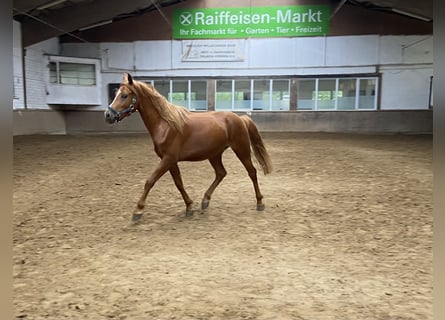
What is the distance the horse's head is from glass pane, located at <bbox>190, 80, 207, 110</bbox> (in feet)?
45.0

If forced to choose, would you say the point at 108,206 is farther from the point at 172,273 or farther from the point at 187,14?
the point at 187,14

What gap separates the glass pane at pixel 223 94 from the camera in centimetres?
1727

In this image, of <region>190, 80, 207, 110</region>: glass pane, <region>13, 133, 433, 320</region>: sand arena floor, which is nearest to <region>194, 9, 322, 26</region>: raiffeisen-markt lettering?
<region>190, 80, 207, 110</region>: glass pane

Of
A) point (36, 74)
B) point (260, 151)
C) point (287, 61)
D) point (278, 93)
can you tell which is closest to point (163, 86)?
point (36, 74)

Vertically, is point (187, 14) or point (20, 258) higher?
point (187, 14)

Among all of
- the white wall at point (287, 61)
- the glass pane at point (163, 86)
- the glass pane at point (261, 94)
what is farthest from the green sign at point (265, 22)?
the glass pane at point (163, 86)

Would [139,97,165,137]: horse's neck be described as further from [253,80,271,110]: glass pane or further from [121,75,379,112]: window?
[253,80,271,110]: glass pane

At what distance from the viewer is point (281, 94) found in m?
17.0

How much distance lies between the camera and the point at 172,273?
105 inches

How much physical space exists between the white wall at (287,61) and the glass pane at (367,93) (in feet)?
1.48

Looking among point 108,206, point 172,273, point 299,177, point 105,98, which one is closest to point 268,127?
point 105,98

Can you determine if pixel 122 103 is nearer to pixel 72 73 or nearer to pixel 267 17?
pixel 267 17

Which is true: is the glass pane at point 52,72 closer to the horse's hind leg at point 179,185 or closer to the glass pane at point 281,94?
the glass pane at point 281,94

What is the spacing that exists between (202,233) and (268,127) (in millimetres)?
13725
